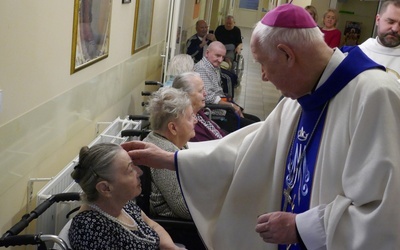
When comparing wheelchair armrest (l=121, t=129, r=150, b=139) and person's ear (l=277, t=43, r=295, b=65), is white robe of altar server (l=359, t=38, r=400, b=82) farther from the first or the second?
person's ear (l=277, t=43, r=295, b=65)

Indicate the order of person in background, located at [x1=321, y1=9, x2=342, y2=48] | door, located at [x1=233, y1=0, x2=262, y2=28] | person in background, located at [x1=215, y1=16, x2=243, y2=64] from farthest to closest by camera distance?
door, located at [x1=233, y1=0, x2=262, y2=28], person in background, located at [x1=215, y1=16, x2=243, y2=64], person in background, located at [x1=321, y1=9, x2=342, y2=48]

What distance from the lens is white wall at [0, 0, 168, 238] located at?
2.14 m

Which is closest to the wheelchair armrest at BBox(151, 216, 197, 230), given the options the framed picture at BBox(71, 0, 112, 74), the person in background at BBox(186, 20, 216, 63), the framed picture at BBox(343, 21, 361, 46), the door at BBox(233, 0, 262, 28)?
the framed picture at BBox(71, 0, 112, 74)

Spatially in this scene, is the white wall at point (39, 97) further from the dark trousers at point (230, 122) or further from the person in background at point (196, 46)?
the person in background at point (196, 46)

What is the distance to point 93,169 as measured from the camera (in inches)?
82.0

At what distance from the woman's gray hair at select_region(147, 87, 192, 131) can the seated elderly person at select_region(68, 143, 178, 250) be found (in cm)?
69

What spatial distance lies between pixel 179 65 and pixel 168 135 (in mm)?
1956

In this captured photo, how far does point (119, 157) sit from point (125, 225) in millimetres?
296

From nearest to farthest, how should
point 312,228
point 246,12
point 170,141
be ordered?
point 312,228 → point 170,141 → point 246,12

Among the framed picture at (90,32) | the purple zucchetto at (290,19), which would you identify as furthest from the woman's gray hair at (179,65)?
the purple zucchetto at (290,19)

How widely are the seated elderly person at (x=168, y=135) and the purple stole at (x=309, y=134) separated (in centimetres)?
87

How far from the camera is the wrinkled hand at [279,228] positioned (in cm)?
149

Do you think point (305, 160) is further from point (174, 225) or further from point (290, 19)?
point (174, 225)

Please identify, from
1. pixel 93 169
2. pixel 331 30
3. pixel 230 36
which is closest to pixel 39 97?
pixel 93 169
